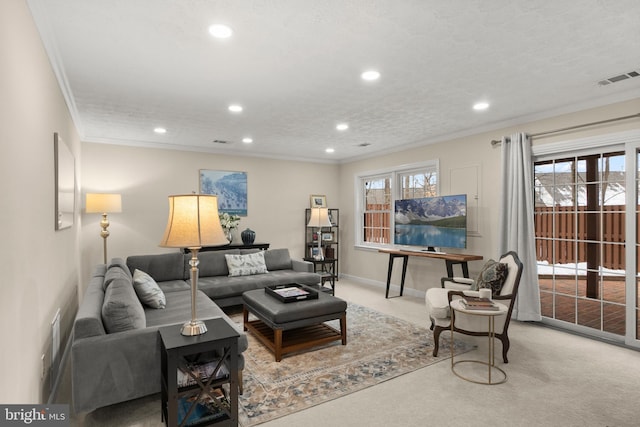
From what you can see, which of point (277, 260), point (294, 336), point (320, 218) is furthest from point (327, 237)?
point (294, 336)

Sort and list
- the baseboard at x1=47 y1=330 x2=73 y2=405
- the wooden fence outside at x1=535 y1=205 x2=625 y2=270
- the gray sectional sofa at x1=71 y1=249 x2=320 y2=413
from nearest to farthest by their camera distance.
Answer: the gray sectional sofa at x1=71 y1=249 x2=320 y2=413, the baseboard at x1=47 y1=330 x2=73 y2=405, the wooden fence outside at x1=535 y1=205 x2=625 y2=270

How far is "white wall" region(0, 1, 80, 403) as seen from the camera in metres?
1.47

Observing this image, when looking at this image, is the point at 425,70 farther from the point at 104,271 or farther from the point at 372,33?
the point at 104,271

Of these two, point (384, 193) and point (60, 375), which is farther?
point (384, 193)

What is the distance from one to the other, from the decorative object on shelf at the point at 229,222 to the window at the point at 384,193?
8.11 ft

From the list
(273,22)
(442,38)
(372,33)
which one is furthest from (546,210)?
(273,22)

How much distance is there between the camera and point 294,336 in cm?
356

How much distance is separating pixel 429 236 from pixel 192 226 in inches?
155

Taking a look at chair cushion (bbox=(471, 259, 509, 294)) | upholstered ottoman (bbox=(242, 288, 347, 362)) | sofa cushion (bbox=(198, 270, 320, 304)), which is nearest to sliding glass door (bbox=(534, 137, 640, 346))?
chair cushion (bbox=(471, 259, 509, 294))

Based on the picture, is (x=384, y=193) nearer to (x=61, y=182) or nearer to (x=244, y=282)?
(x=244, y=282)

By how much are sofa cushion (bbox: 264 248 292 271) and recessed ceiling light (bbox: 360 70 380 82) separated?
132 inches

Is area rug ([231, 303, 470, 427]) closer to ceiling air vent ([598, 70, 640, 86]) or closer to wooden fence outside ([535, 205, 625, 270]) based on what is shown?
wooden fence outside ([535, 205, 625, 270])

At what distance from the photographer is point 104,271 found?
369 centimetres

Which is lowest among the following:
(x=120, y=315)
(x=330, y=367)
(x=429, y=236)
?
(x=330, y=367)
